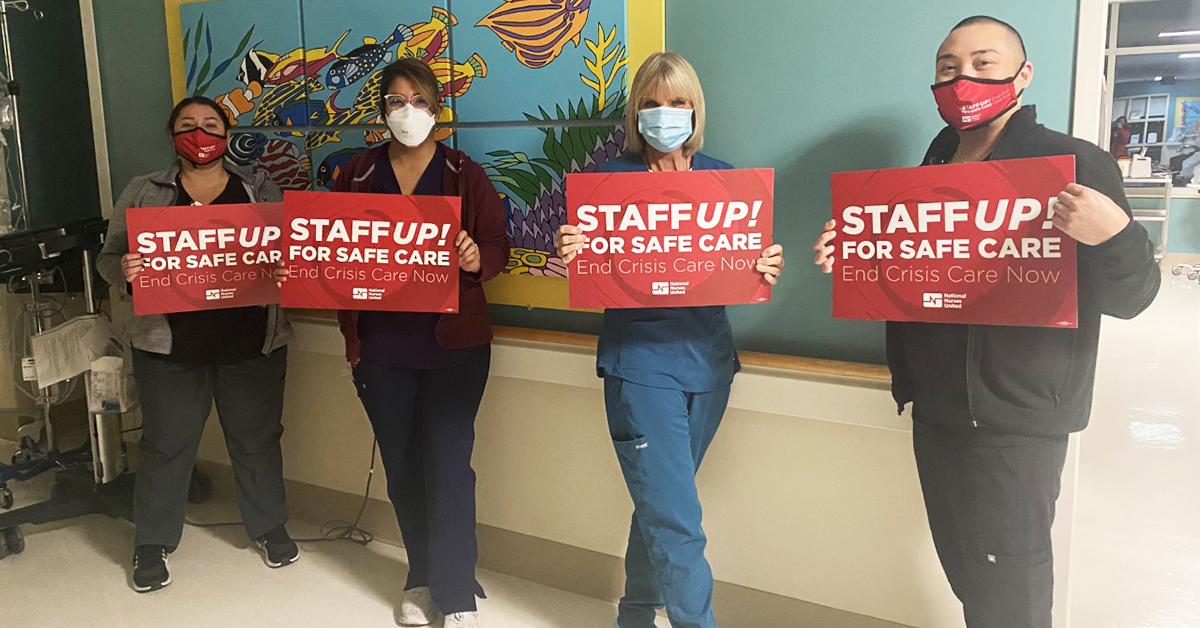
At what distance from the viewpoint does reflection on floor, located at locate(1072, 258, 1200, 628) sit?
2527mm

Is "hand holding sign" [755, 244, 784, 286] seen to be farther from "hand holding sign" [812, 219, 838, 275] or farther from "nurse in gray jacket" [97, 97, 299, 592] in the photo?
"nurse in gray jacket" [97, 97, 299, 592]

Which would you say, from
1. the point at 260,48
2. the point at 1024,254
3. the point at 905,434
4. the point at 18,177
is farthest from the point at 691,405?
the point at 18,177

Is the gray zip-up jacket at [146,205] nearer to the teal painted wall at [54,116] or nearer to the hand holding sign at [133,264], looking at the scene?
the hand holding sign at [133,264]

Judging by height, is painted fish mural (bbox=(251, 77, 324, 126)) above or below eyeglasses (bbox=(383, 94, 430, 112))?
above

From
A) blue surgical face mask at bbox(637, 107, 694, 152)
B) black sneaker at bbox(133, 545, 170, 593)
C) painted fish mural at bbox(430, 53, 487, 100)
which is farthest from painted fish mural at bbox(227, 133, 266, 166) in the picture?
blue surgical face mask at bbox(637, 107, 694, 152)

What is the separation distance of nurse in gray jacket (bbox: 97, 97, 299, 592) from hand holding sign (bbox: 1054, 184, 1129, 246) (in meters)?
2.21

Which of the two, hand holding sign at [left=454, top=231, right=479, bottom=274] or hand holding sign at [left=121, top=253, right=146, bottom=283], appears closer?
hand holding sign at [left=454, top=231, right=479, bottom=274]

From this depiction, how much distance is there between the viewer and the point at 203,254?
2418 mm

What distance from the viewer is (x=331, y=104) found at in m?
2.79

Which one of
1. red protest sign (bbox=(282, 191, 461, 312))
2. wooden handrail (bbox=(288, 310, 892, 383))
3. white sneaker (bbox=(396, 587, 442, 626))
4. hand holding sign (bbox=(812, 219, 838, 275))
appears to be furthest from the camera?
white sneaker (bbox=(396, 587, 442, 626))

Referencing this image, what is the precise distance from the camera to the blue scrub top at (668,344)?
1.97m

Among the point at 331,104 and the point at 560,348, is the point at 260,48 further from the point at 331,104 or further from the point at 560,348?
the point at 560,348

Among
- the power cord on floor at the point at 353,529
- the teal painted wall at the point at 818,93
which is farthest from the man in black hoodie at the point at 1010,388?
the power cord on floor at the point at 353,529

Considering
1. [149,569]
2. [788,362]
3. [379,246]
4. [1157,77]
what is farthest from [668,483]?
[1157,77]
